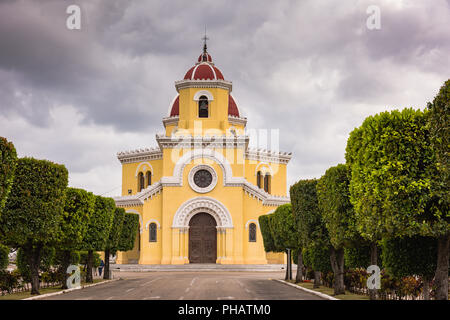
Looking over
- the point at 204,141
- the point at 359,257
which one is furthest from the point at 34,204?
the point at 204,141

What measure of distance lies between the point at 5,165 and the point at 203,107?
3825 cm

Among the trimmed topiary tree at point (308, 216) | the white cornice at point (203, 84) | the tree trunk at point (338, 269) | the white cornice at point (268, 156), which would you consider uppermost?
the white cornice at point (203, 84)

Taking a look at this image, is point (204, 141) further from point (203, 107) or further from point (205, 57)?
point (205, 57)

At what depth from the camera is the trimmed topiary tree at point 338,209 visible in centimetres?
2120

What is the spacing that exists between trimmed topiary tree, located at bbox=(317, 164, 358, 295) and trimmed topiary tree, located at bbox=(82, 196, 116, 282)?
1420cm

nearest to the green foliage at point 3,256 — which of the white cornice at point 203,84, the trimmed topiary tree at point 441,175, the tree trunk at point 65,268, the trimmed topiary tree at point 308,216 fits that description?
the tree trunk at point 65,268

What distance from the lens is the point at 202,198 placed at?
50656 millimetres

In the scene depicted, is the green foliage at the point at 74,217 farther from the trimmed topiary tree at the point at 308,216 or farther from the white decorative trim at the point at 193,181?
the white decorative trim at the point at 193,181

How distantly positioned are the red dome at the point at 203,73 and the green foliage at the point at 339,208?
35.8 m

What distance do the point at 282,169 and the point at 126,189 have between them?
744 inches

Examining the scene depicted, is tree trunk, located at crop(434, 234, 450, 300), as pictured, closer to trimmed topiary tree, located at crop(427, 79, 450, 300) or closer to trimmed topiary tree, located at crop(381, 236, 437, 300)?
trimmed topiary tree, located at crop(427, 79, 450, 300)

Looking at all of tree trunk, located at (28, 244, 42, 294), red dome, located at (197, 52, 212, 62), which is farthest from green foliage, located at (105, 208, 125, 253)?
red dome, located at (197, 52, 212, 62)
